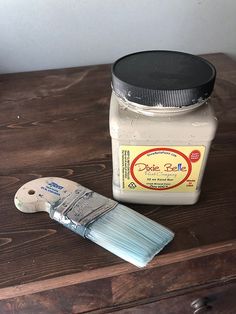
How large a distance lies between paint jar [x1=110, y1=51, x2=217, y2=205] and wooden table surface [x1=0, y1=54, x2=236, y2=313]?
0.05m

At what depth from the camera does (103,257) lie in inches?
17.0

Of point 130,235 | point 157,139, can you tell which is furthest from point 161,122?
point 130,235

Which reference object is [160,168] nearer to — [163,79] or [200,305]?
[163,79]

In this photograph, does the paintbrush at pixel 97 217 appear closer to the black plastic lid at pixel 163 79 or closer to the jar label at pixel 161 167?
the jar label at pixel 161 167

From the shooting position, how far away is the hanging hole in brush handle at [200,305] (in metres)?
0.55

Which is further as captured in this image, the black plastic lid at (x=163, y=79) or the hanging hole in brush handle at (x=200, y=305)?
the hanging hole in brush handle at (x=200, y=305)

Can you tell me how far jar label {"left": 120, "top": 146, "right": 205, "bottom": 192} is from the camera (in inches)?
17.1

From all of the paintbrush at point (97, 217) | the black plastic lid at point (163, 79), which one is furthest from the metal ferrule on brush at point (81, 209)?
the black plastic lid at point (163, 79)

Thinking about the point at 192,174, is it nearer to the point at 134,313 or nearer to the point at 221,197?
the point at 221,197

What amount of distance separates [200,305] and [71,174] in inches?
11.2

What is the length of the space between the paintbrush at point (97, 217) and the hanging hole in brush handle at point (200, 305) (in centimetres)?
17

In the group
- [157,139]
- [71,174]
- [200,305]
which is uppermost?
[157,139]

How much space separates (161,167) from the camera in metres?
0.45

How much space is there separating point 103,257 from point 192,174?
15cm
